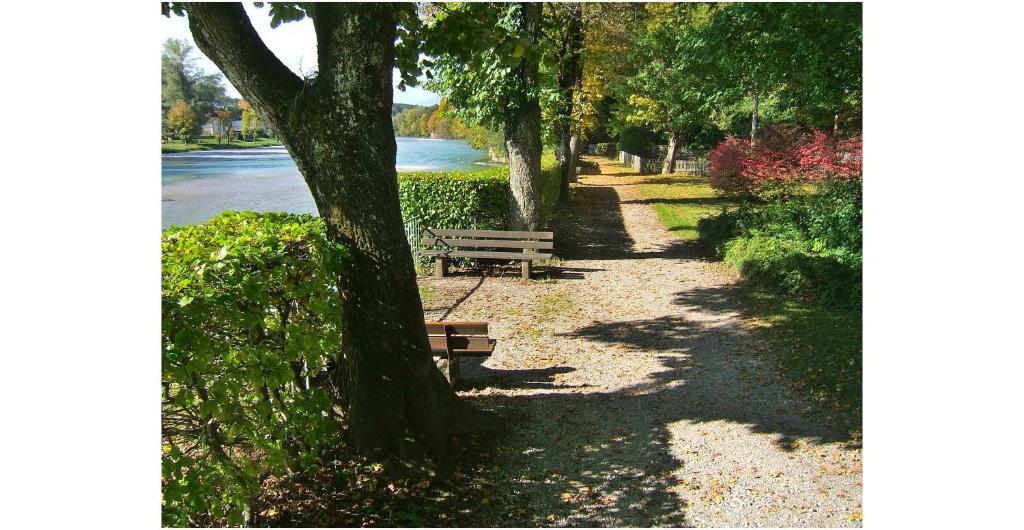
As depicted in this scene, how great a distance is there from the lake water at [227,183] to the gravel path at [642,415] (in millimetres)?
2754

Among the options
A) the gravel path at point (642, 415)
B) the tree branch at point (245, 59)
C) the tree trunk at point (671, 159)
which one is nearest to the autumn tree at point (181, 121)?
the tree branch at point (245, 59)

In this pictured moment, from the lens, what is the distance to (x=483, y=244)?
538 inches

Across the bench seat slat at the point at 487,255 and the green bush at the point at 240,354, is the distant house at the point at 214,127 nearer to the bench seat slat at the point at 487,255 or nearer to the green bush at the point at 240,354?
the green bush at the point at 240,354

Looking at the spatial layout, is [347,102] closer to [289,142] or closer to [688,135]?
[289,142]

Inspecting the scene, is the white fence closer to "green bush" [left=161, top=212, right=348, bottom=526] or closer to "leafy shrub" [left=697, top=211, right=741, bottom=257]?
"leafy shrub" [left=697, top=211, right=741, bottom=257]

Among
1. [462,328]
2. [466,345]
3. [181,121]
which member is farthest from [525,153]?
[181,121]

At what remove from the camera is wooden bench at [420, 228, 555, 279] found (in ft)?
44.2

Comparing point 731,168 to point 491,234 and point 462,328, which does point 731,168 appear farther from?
point 462,328

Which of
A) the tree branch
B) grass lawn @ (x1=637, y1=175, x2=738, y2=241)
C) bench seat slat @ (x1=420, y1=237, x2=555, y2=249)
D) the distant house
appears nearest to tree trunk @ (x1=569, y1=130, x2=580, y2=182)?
grass lawn @ (x1=637, y1=175, x2=738, y2=241)

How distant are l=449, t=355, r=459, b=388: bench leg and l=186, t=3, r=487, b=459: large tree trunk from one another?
5.73ft

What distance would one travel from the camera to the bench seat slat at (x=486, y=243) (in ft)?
44.3

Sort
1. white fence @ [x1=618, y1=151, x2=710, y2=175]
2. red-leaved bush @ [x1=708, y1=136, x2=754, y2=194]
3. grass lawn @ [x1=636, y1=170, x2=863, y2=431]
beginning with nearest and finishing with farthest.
Result: grass lawn @ [x1=636, y1=170, x2=863, y2=431]
red-leaved bush @ [x1=708, y1=136, x2=754, y2=194]
white fence @ [x1=618, y1=151, x2=710, y2=175]

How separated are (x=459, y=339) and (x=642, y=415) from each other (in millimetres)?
1981

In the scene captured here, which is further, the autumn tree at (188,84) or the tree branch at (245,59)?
the autumn tree at (188,84)
